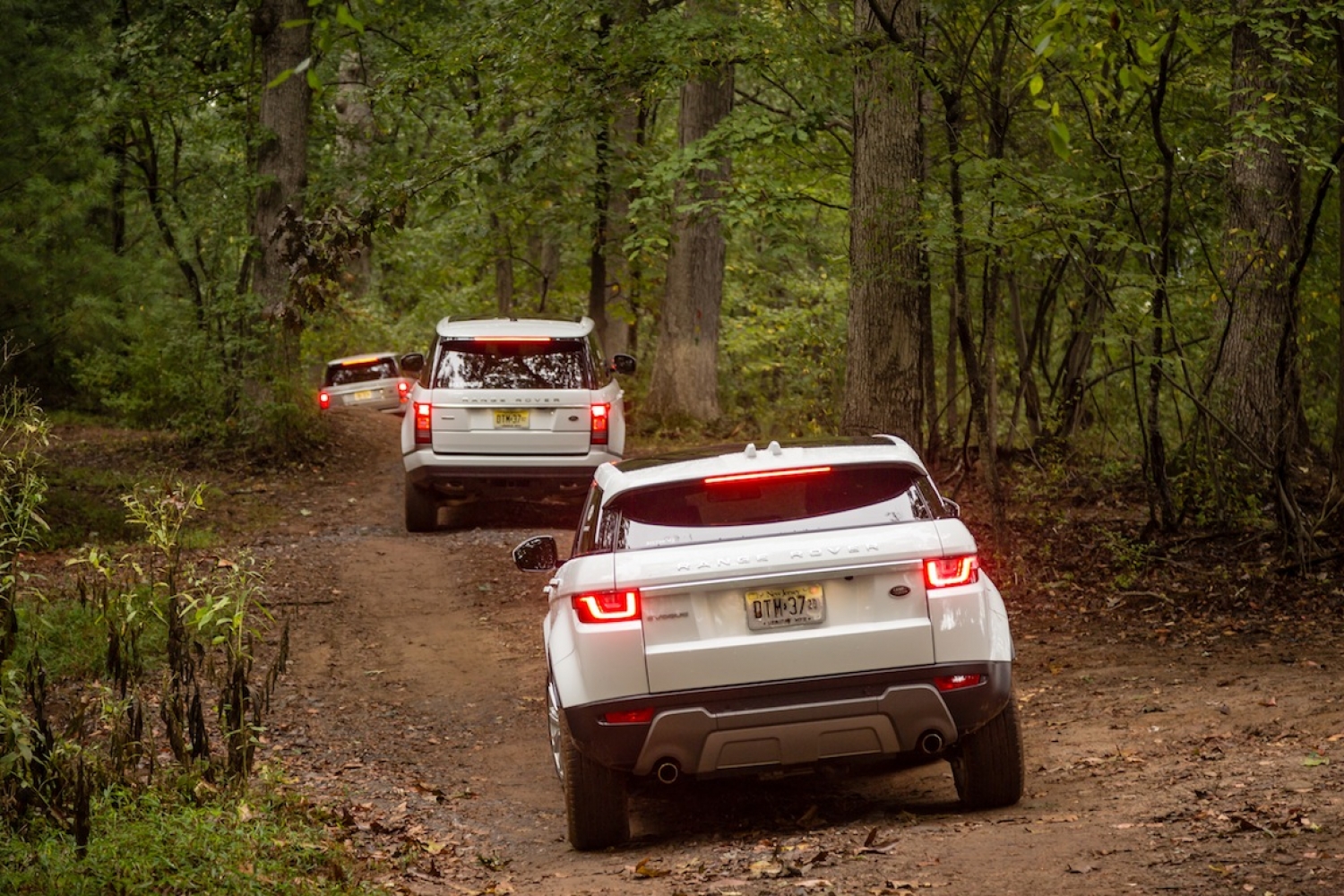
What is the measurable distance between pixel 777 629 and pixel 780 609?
81 millimetres

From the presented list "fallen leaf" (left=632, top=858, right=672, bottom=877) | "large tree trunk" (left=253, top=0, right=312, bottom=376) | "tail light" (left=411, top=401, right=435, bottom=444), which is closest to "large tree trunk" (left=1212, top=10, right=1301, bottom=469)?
"fallen leaf" (left=632, top=858, right=672, bottom=877)

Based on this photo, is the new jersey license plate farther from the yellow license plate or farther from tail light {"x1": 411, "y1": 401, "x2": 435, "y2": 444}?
tail light {"x1": 411, "y1": 401, "x2": 435, "y2": 444}

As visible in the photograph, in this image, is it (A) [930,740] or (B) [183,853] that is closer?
(B) [183,853]

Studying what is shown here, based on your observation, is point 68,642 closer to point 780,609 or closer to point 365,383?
point 780,609

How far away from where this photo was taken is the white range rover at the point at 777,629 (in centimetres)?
591

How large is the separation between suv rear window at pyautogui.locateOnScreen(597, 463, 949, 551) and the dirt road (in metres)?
1.30

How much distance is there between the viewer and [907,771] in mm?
7590

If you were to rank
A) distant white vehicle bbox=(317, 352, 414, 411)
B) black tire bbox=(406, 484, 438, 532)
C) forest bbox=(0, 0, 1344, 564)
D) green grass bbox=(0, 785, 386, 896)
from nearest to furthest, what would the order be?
1. green grass bbox=(0, 785, 386, 896)
2. forest bbox=(0, 0, 1344, 564)
3. black tire bbox=(406, 484, 438, 532)
4. distant white vehicle bbox=(317, 352, 414, 411)

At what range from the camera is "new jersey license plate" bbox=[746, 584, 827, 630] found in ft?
19.5

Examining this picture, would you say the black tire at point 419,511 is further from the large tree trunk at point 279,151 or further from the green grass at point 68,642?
the large tree trunk at point 279,151

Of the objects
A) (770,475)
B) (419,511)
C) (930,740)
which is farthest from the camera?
(419,511)

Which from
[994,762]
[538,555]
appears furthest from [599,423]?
[994,762]

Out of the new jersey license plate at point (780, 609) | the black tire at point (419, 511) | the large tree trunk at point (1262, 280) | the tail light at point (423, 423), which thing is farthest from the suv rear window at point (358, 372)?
the new jersey license plate at point (780, 609)

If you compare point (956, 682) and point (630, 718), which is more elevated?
point (956, 682)
